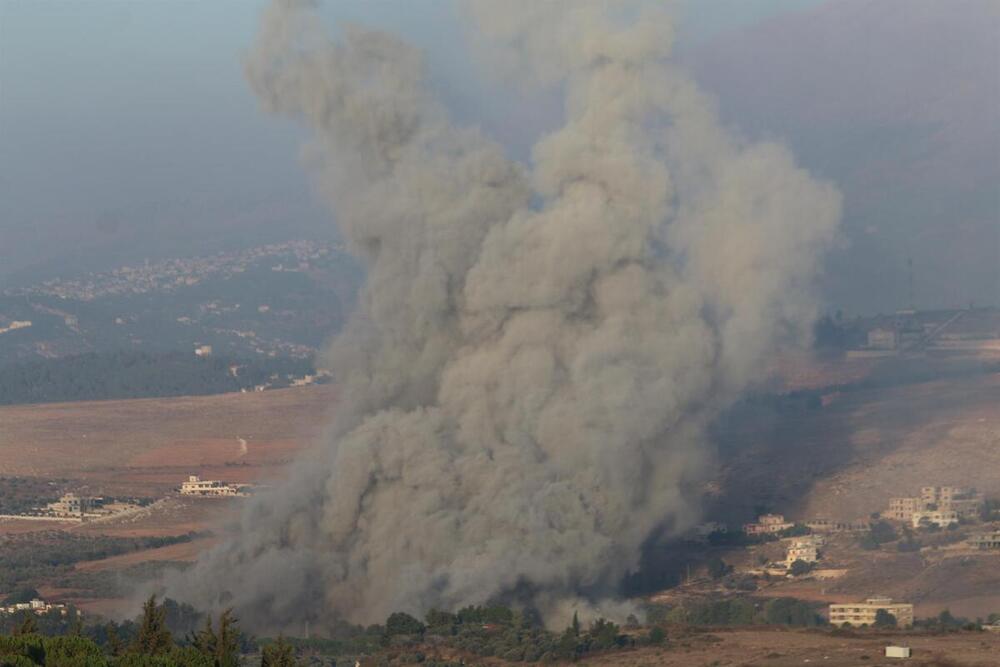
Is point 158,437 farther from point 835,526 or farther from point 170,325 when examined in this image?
point 170,325

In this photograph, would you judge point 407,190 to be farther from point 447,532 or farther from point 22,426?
point 22,426

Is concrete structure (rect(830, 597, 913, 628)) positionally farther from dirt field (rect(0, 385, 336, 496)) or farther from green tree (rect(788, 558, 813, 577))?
dirt field (rect(0, 385, 336, 496))

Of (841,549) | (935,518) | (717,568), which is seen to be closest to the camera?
(717,568)

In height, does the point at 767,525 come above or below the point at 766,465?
below

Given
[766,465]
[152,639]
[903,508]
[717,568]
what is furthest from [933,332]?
[152,639]

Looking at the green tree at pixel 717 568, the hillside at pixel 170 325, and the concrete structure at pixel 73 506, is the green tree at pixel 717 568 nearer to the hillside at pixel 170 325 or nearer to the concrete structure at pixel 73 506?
the concrete structure at pixel 73 506

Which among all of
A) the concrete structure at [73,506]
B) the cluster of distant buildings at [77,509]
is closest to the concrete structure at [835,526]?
the cluster of distant buildings at [77,509]
